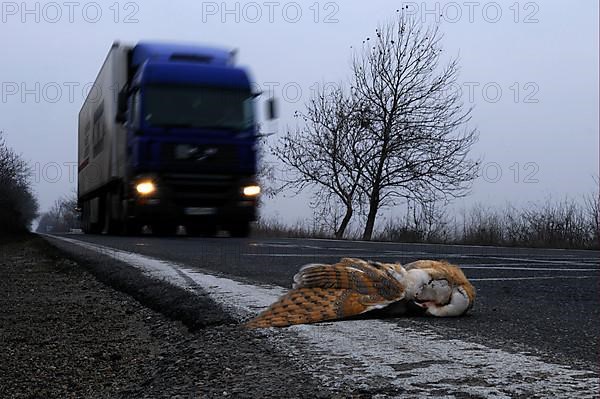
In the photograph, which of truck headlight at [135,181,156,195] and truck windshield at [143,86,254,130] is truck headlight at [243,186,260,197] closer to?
truck windshield at [143,86,254,130]

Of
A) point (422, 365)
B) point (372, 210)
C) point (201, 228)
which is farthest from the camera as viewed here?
point (372, 210)

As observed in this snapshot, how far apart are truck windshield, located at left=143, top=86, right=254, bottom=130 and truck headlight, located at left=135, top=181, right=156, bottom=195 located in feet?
3.40

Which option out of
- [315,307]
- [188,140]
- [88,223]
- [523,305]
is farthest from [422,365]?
[88,223]

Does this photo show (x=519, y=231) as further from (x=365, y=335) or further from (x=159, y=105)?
(x=365, y=335)

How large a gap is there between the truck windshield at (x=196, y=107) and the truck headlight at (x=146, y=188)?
3.40ft

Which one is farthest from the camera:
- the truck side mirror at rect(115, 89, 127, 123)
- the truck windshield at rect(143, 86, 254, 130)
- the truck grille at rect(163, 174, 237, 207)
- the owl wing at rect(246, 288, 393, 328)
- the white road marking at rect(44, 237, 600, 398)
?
the truck side mirror at rect(115, 89, 127, 123)

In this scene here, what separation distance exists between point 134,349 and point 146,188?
9.64 metres

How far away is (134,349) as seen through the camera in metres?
2.94

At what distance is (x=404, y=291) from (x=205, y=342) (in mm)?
903

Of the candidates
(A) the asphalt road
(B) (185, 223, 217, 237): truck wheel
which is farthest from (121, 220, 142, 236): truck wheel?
(A) the asphalt road

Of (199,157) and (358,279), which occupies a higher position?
(199,157)

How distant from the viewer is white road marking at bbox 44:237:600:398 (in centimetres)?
177

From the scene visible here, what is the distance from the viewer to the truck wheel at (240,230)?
13.8 m

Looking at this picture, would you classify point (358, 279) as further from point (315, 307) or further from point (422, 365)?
point (422, 365)
